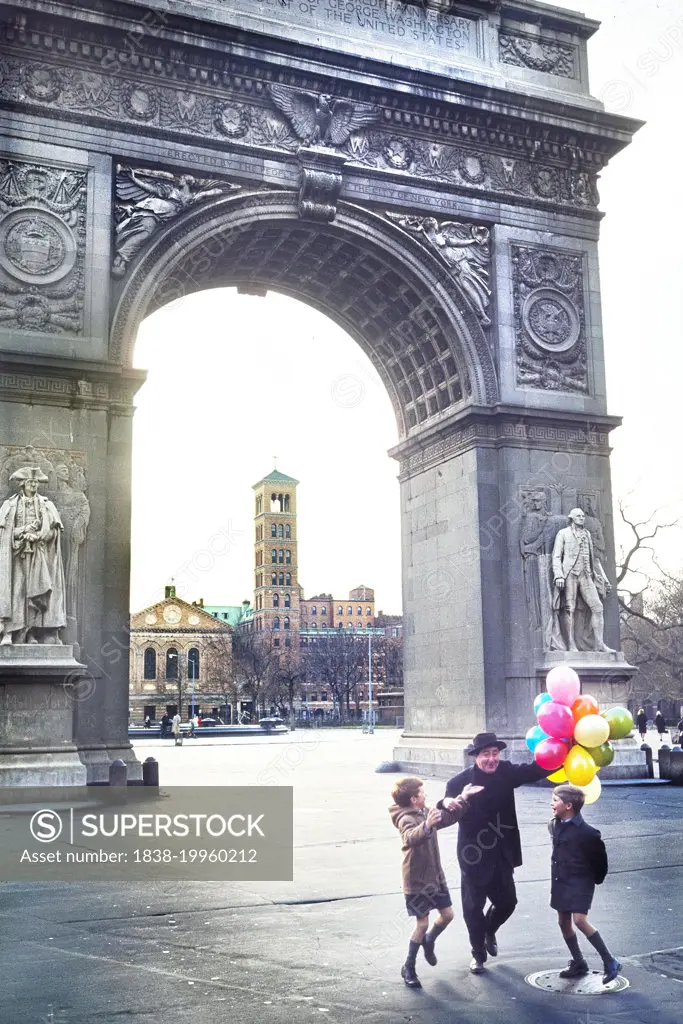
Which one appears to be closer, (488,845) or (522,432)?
(488,845)

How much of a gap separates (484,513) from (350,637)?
3483 inches

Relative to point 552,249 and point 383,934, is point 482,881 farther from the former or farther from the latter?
point 552,249

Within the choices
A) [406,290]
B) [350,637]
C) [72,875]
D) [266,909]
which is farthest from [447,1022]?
[350,637]

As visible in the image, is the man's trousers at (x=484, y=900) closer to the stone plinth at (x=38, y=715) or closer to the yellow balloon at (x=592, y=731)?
the yellow balloon at (x=592, y=731)

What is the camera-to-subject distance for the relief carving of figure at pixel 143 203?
23.6 m

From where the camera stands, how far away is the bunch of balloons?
8.77m

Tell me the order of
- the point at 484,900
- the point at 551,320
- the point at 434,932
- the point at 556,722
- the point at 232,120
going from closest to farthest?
1. the point at 434,932
2. the point at 484,900
3. the point at 556,722
4. the point at 232,120
5. the point at 551,320

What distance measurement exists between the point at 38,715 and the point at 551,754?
1380 cm

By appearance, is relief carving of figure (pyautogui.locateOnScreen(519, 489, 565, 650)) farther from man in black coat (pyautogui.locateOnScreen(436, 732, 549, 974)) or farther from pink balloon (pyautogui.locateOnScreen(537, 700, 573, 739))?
man in black coat (pyautogui.locateOnScreen(436, 732, 549, 974))

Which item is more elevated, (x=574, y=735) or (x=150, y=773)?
(x=574, y=735)

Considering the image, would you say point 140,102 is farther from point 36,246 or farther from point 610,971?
point 610,971

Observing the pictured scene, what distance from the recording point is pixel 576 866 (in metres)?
8.34

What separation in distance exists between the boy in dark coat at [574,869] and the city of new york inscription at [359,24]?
66.7ft

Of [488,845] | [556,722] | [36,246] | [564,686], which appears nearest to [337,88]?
[36,246]
